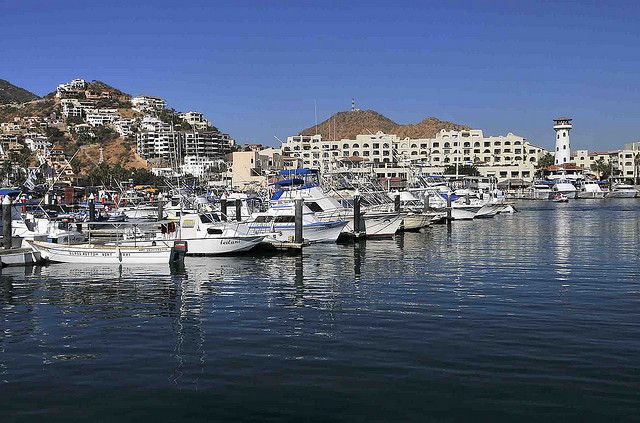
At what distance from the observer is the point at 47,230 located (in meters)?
43.2

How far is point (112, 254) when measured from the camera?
3344cm

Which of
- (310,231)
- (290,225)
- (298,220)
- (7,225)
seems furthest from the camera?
(310,231)

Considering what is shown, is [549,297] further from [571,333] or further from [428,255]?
[428,255]

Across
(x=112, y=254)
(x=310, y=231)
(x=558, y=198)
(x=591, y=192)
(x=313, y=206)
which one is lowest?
(x=112, y=254)

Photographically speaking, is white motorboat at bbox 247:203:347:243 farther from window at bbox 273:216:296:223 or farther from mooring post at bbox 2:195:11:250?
mooring post at bbox 2:195:11:250

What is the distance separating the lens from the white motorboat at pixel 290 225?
43.1 meters

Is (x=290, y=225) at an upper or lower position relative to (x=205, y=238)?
upper

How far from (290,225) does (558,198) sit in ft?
349

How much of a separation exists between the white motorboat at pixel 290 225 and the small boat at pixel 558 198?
98244 mm

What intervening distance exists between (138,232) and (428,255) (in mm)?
16520

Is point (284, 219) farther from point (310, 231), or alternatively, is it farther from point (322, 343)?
point (322, 343)

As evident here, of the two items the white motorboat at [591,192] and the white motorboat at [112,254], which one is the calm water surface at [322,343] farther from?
the white motorboat at [591,192]

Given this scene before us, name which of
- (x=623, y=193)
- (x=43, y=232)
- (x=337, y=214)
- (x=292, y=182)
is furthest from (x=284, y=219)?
(x=623, y=193)

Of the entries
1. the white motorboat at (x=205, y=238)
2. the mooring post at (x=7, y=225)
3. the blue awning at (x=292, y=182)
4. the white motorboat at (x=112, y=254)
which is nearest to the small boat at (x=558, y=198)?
the blue awning at (x=292, y=182)
